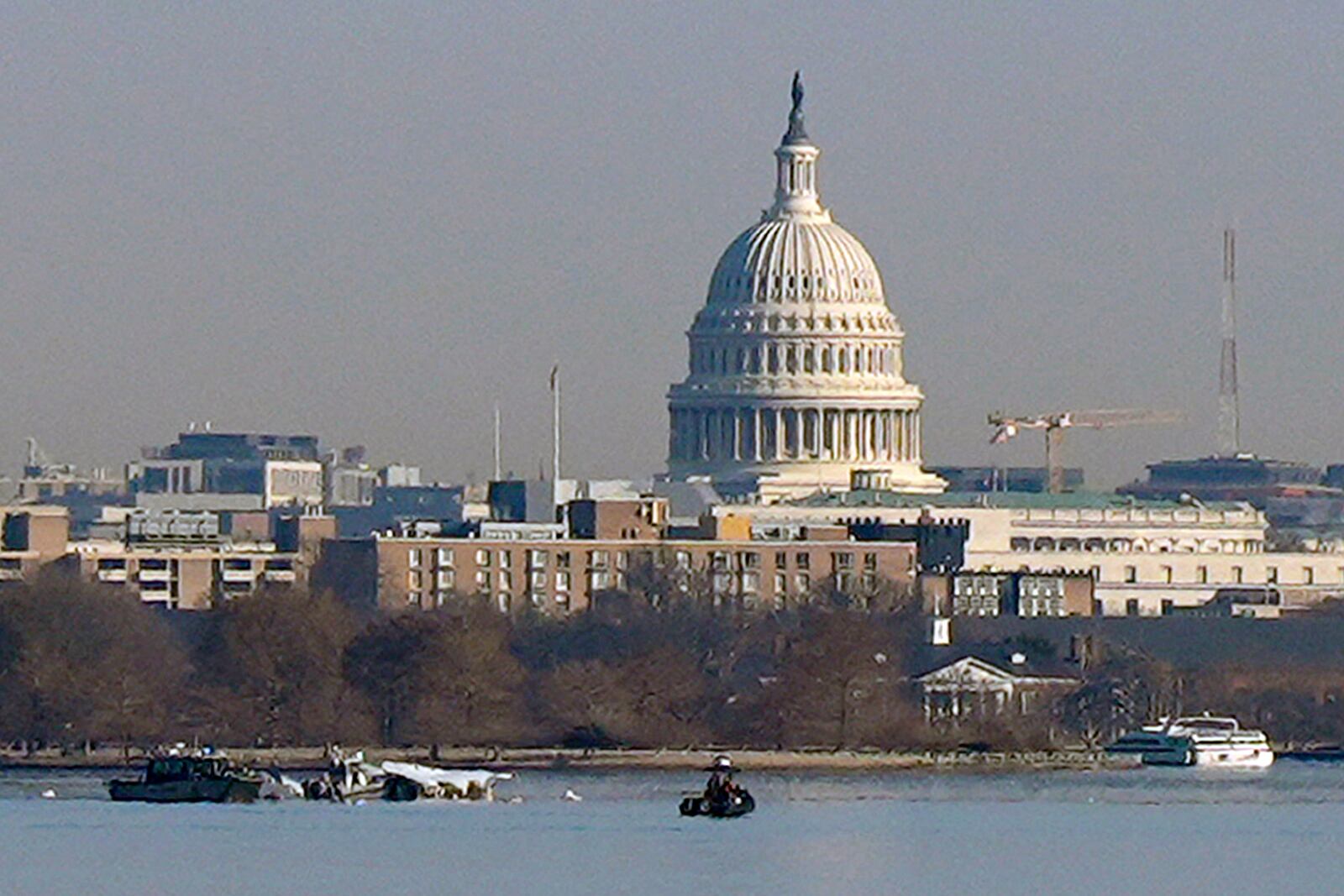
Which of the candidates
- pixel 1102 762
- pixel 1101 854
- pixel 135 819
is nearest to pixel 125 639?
pixel 1102 762

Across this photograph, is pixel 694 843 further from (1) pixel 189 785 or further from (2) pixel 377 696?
(2) pixel 377 696

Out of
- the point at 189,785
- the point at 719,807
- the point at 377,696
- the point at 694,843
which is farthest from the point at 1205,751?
the point at 694,843

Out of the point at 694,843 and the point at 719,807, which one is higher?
the point at 719,807

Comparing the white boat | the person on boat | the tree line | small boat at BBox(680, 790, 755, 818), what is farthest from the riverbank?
small boat at BBox(680, 790, 755, 818)

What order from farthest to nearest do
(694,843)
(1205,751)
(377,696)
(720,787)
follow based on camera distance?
(1205,751), (377,696), (720,787), (694,843)

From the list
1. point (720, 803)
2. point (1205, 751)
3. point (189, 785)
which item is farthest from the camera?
point (1205, 751)

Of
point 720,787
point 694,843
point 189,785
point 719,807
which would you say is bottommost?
point 694,843
